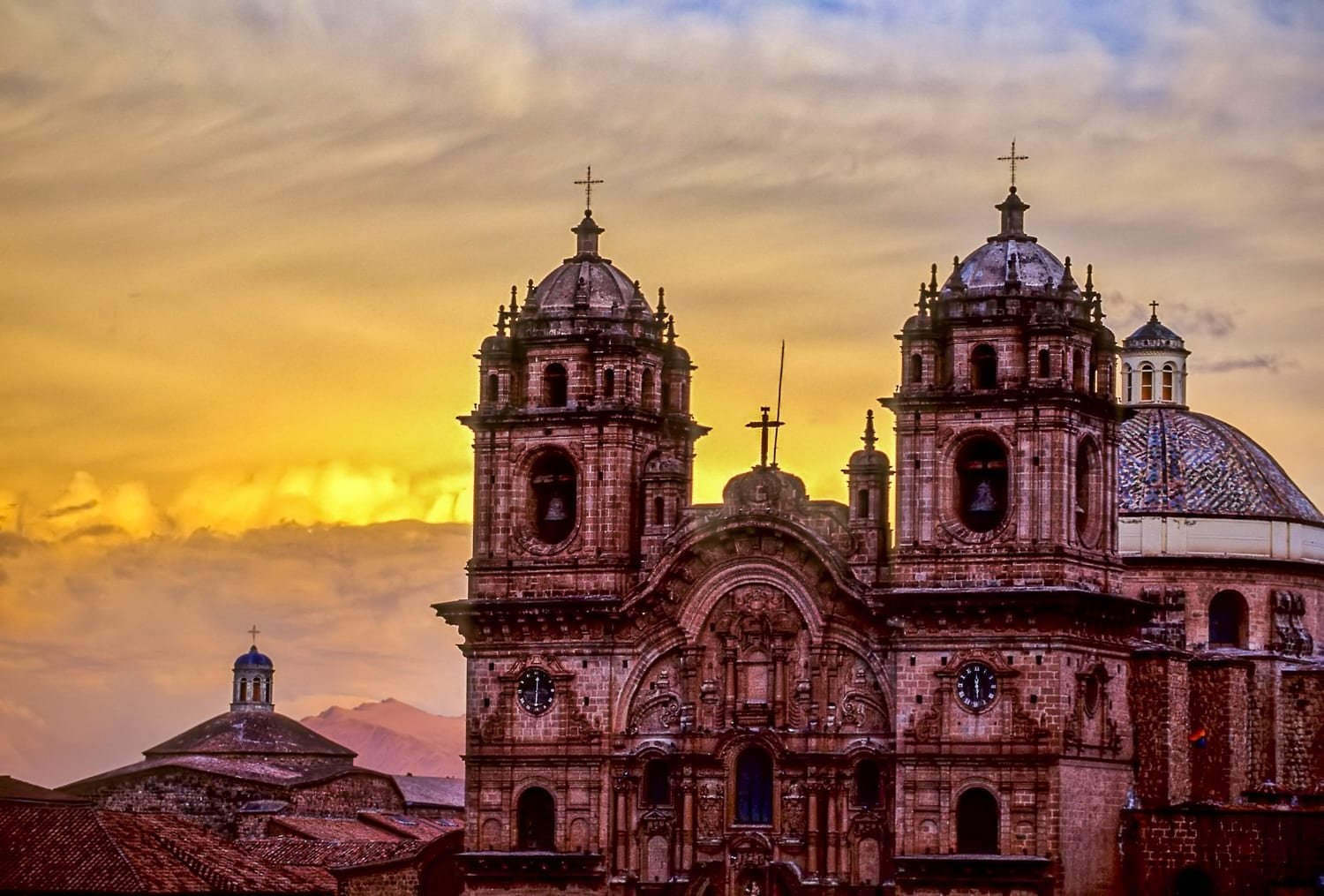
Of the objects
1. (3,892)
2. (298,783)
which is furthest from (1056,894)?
(298,783)

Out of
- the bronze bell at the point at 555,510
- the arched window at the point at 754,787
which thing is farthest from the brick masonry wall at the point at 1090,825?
the bronze bell at the point at 555,510

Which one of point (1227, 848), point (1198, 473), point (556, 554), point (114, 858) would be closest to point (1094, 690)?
point (1227, 848)

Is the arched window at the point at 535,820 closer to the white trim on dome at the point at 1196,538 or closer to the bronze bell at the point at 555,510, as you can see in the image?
the bronze bell at the point at 555,510

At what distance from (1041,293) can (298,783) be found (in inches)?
1799

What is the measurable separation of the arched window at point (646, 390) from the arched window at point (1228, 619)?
15.0m

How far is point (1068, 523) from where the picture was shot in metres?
85.5

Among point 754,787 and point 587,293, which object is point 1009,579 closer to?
point 754,787

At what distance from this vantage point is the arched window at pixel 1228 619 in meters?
92.1

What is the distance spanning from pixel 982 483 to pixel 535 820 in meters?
14.0

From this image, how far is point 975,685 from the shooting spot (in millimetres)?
85188

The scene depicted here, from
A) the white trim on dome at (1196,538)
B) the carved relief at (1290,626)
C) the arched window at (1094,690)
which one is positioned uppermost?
the white trim on dome at (1196,538)

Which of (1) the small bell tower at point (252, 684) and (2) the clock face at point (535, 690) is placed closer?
(2) the clock face at point (535, 690)

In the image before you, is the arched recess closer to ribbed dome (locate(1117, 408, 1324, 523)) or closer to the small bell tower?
ribbed dome (locate(1117, 408, 1324, 523))

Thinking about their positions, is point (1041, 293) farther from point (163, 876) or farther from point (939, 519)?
point (163, 876)
